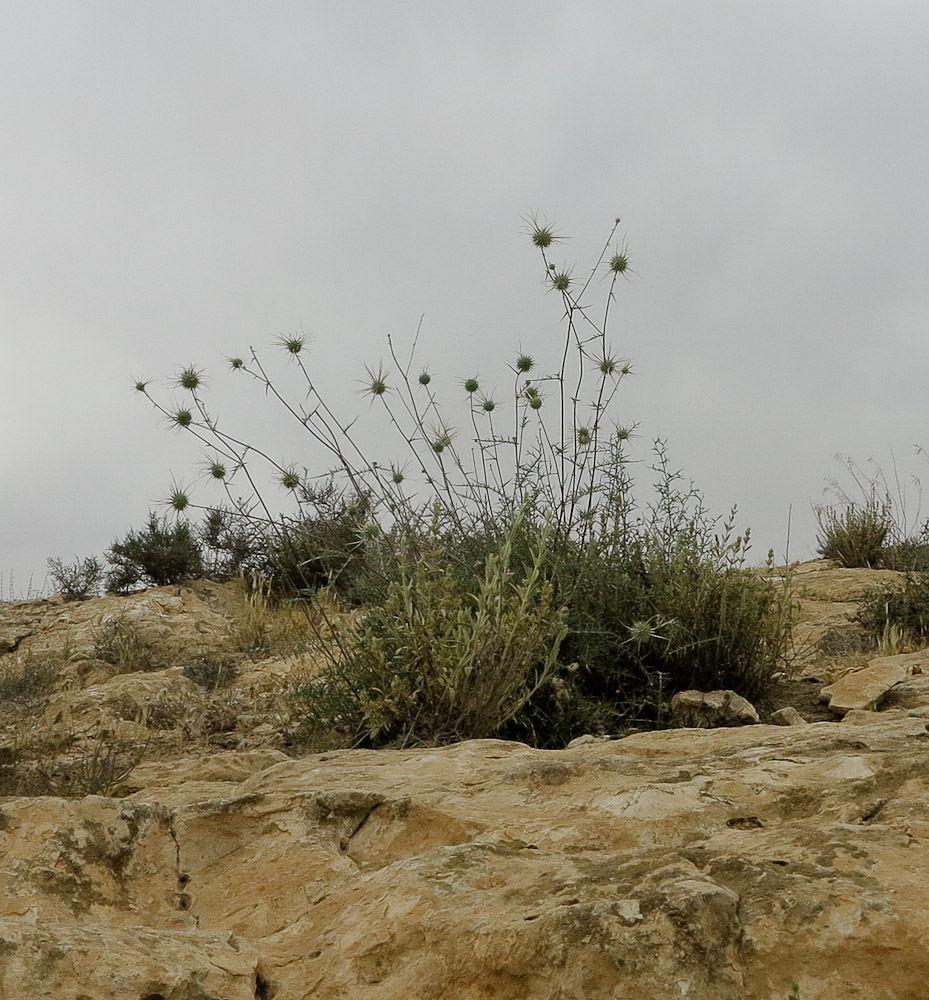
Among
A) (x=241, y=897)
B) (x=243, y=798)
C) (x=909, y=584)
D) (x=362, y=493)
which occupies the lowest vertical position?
(x=241, y=897)

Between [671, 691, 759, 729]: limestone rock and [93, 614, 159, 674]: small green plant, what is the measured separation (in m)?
4.51

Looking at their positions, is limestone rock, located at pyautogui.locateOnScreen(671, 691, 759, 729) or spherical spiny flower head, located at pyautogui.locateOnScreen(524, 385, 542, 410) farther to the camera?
spherical spiny flower head, located at pyautogui.locateOnScreen(524, 385, 542, 410)

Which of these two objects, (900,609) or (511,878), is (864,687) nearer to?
(900,609)

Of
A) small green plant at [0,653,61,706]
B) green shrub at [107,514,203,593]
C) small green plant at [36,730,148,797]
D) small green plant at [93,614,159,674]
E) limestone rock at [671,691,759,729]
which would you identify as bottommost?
small green plant at [36,730,148,797]

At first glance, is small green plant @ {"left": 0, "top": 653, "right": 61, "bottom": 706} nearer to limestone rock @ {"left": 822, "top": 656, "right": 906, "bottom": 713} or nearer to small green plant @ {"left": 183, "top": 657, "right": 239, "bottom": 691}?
small green plant @ {"left": 183, "top": 657, "right": 239, "bottom": 691}

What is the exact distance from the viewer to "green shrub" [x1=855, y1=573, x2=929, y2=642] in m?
6.46

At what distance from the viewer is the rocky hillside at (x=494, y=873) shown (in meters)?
1.40

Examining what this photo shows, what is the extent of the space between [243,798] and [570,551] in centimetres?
322

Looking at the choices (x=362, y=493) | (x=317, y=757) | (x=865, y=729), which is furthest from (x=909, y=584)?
(x=317, y=757)

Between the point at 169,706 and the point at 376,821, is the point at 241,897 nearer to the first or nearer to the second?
the point at 376,821

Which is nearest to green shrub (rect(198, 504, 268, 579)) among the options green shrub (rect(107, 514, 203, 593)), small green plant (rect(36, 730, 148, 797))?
green shrub (rect(107, 514, 203, 593))

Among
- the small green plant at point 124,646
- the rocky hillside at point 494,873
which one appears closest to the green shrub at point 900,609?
the rocky hillside at point 494,873

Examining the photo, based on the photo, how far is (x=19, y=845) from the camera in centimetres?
203

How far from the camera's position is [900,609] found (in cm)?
661
